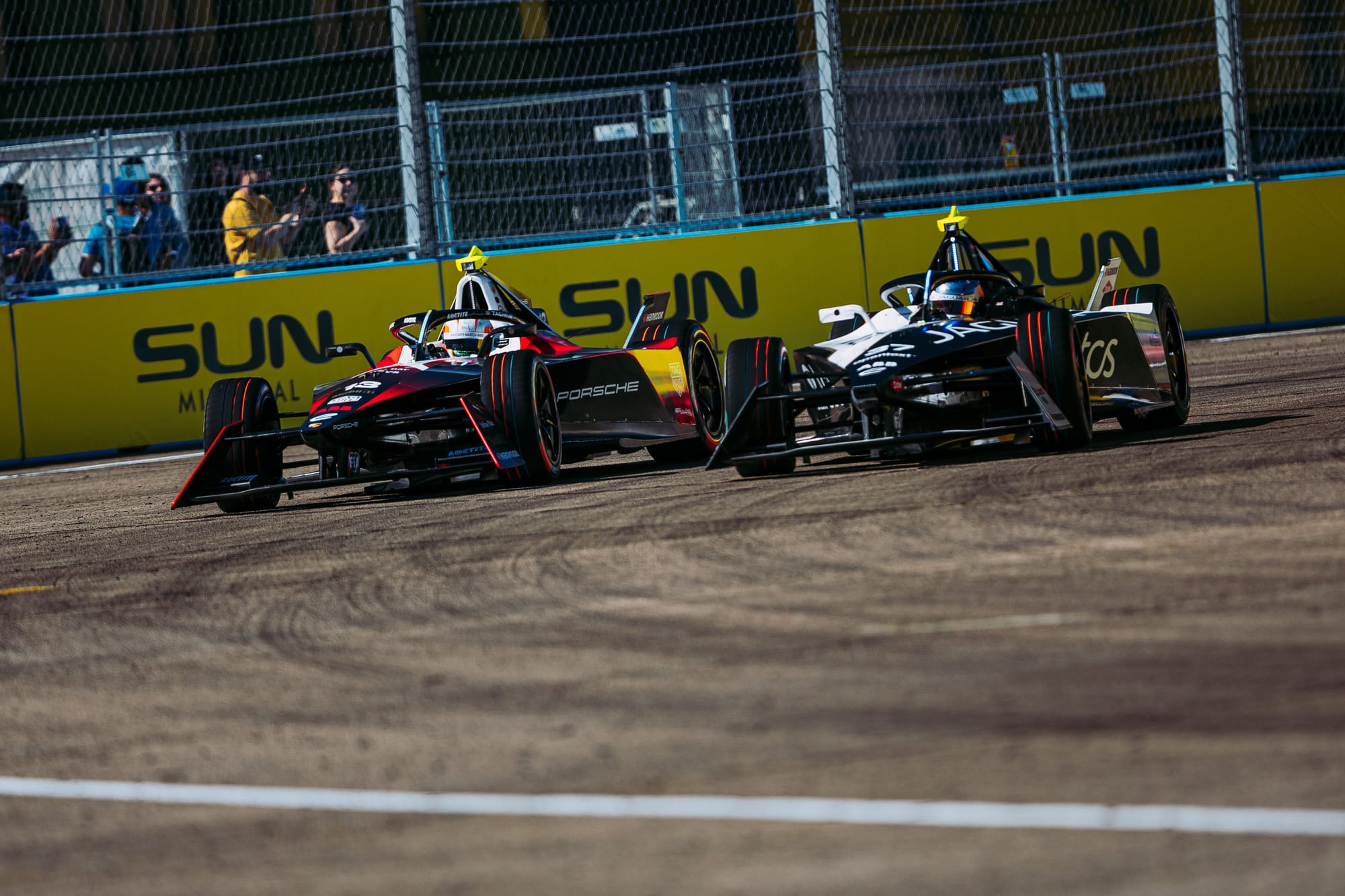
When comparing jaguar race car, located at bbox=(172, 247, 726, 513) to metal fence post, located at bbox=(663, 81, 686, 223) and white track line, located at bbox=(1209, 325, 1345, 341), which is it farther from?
white track line, located at bbox=(1209, 325, 1345, 341)

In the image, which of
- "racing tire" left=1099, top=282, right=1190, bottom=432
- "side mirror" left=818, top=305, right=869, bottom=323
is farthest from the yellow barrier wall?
"racing tire" left=1099, top=282, right=1190, bottom=432

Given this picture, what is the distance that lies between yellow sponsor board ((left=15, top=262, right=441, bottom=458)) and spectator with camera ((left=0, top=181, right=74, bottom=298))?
8.4 inches

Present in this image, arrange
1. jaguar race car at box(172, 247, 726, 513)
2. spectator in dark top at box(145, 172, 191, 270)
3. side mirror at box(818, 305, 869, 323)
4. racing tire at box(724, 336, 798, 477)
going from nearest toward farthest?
1. racing tire at box(724, 336, 798, 477)
2. jaguar race car at box(172, 247, 726, 513)
3. side mirror at box(818, 305, 869, 323)
4. spectator in dark top at box(145, 172, 191, 270)

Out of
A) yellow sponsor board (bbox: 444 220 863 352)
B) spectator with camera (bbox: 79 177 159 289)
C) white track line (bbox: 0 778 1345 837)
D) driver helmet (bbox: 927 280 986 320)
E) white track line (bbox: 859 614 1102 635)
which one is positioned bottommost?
white track line (bbox: 0 778 1345 837)

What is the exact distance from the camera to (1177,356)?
29.0 feet

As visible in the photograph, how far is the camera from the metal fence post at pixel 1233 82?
1462cm

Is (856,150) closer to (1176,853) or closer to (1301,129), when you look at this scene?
(1301,129)

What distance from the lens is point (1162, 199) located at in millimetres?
14695

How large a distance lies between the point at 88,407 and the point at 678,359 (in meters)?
5.98

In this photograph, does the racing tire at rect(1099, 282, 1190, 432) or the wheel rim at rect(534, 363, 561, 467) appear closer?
the wheel rim at rect(534, 363, 561, 467)

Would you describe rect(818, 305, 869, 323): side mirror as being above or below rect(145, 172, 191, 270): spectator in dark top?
below

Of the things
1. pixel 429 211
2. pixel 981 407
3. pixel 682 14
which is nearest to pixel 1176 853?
pixel 981 407

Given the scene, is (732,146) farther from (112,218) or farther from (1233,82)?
(112,218)

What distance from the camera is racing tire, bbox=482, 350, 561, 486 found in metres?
8.23
